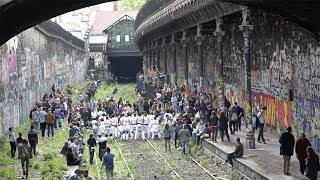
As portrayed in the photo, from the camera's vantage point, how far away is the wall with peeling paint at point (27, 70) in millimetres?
36188

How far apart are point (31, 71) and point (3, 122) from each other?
13.9 m

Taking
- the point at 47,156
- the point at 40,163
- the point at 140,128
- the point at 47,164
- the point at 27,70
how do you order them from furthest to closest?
the point at 27,70 < the point at 140,128 < the point at 47,156 < the point at 40,163 < the point at 47,164

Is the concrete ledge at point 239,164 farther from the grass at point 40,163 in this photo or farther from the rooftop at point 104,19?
the rooftop at point 104,19

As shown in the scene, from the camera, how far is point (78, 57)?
91.8m

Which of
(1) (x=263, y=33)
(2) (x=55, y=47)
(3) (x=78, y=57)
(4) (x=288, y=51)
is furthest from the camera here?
(3) (x=78, y=57)

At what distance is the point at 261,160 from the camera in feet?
82.7

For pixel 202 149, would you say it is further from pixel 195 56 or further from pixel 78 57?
pixel 78 57

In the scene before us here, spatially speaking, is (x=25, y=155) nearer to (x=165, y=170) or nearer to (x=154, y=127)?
(x=165, y=170)

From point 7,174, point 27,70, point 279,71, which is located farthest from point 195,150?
point 27,70

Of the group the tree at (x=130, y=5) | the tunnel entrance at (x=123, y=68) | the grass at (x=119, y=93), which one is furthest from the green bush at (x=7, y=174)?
the tree at (x=130, y=5)

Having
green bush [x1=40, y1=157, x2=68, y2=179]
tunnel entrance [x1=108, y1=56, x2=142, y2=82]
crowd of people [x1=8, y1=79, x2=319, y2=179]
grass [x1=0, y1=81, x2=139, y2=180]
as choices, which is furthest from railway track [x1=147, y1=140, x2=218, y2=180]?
tunnel entrance [x1=108, y1=56, x2=142, y2=82]

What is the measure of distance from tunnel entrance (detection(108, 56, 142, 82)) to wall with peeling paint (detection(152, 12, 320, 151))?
59.6 m

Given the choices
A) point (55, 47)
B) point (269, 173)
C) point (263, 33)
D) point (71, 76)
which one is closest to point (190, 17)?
point (263, 33)

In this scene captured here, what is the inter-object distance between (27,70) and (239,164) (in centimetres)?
2365
